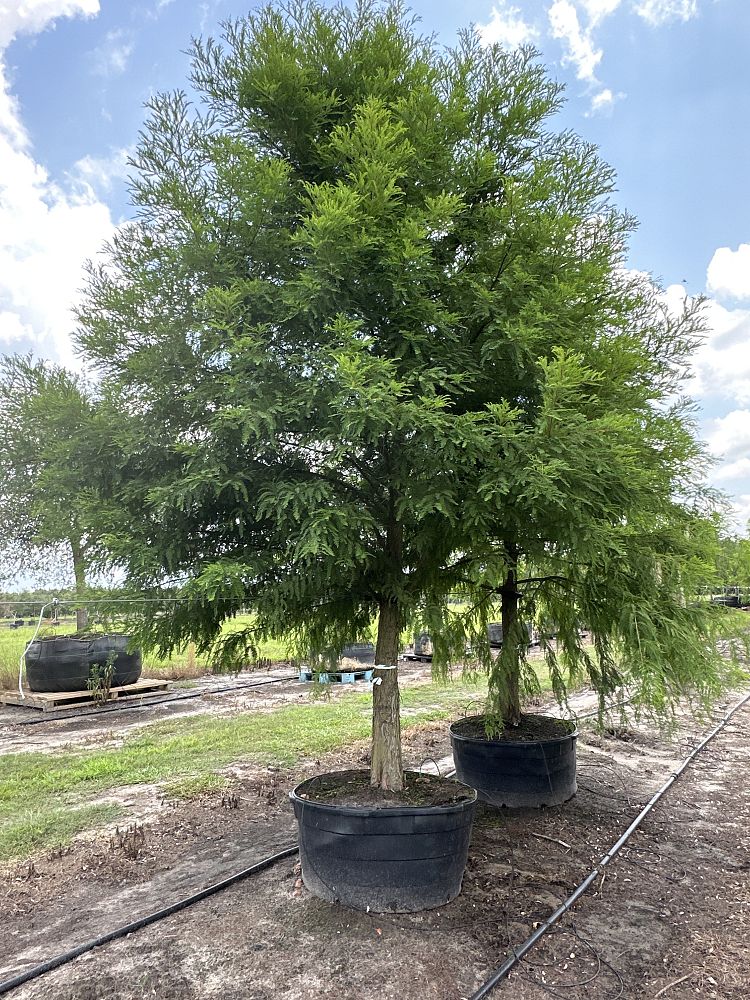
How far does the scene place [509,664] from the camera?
15.1 ft

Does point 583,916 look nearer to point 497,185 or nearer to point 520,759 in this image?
point 520,759

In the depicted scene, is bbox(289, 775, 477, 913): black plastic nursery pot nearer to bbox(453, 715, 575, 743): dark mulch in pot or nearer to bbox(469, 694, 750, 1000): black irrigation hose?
bbox(469, 694, 750, 1000): black irrigation hose

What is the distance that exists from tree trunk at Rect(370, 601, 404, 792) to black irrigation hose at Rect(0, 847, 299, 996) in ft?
2.82

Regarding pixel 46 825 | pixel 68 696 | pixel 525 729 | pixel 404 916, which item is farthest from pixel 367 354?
pixel 68 696

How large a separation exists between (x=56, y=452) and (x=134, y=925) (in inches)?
92.0

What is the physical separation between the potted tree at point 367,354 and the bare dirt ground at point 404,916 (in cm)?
36

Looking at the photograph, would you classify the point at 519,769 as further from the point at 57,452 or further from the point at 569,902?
the point at 57,452

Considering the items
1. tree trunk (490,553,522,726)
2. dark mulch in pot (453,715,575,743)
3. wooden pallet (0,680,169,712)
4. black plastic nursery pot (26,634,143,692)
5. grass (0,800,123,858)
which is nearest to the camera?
grass (0,800,123,858)

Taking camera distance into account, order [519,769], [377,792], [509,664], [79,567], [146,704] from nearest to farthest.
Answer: [79,567] → [377,792] → [509,664] → [519,769] → [146,704]

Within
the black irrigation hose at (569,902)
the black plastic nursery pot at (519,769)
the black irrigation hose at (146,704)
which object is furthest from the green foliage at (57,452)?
the black irrigation hose at (146,704)

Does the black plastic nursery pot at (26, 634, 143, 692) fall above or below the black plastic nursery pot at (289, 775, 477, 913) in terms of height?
above

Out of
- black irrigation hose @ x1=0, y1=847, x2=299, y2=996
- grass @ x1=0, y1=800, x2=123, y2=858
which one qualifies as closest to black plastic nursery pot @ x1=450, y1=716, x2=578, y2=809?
black irrigation hose @ x1=0, y1=847, x2=299, y2=996

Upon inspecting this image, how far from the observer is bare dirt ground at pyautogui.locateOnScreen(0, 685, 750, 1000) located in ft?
9.07

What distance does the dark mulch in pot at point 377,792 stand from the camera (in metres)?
3.52
